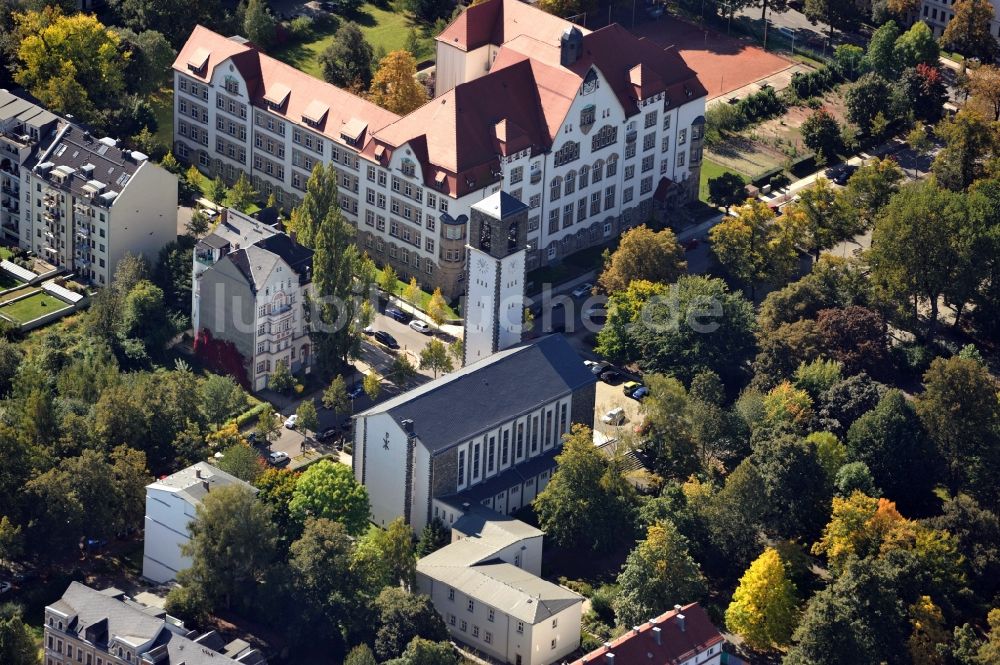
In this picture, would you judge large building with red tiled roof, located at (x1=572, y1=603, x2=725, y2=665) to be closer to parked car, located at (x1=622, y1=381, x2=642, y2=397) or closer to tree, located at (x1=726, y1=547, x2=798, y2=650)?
tree, located at (x1=726, y1=547, x2=798, y2=650)

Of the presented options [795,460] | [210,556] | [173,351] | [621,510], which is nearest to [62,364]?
[173,351]

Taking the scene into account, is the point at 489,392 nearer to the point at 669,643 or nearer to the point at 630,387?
the point at 630,387

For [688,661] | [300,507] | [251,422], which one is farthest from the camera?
[251,422]

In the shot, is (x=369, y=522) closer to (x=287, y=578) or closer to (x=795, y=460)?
(x=287, y=578)

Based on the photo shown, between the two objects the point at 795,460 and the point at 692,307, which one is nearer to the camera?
the point at 795,460

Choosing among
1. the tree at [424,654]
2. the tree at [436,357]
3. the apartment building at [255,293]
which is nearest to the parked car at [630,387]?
the tree at [436,357]

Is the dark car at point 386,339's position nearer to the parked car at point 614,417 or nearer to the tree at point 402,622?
the parked car at point 614,417

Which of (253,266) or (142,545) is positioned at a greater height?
(253,266)
